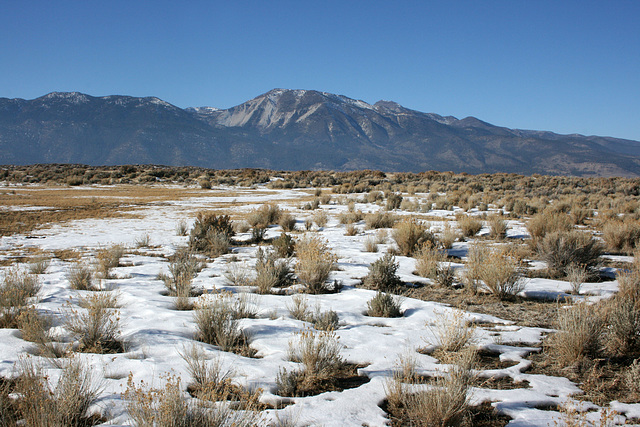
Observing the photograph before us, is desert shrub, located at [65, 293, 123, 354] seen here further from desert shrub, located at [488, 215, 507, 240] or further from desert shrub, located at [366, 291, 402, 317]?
desert shrub, located at [488, 215, 507, 240]

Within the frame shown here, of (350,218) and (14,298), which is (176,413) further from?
(350,218)

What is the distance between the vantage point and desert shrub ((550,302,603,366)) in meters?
3.77

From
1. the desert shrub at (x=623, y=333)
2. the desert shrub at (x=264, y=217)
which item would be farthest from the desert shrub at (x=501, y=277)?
the desert shrub at (x=264, y=217)

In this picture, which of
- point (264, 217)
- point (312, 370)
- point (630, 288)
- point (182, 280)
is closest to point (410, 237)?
point (630, 288)

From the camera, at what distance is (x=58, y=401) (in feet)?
7.95

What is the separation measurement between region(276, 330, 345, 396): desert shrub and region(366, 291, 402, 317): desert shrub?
1.70m

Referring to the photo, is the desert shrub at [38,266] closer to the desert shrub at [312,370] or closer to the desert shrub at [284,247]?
the desert shrub at [284,247]

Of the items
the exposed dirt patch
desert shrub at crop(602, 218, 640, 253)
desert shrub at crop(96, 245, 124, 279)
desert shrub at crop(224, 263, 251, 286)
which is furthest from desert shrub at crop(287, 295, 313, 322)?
desert shrub at crop(602, 218, 640, 253)

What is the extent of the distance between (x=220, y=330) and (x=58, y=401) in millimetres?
1874

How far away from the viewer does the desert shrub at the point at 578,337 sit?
12.4ft

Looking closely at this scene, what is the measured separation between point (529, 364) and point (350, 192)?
80.5 feet

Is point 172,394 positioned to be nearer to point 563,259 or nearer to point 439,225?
point 563,259

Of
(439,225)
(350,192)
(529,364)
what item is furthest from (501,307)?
(350,192)

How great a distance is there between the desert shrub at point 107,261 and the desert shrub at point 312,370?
5.03 m
